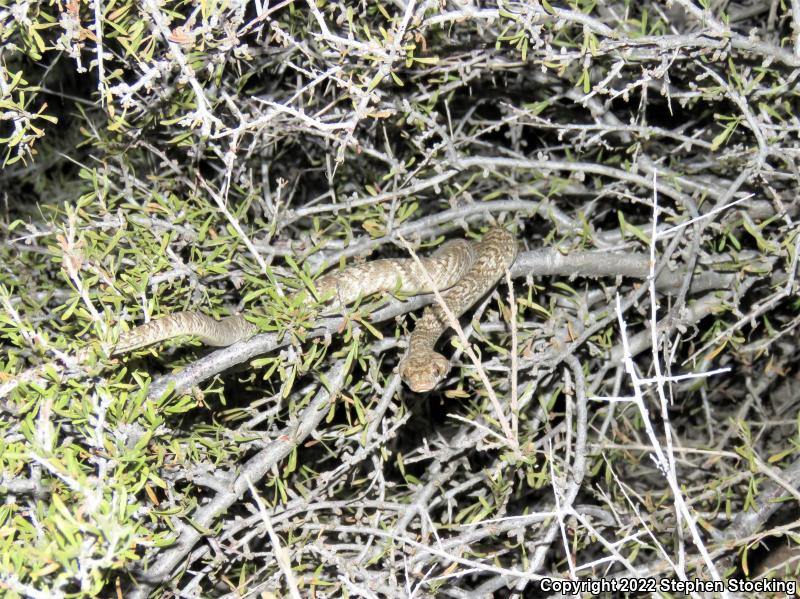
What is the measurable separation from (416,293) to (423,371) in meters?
0.28

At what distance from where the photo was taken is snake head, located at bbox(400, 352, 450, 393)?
2797mm

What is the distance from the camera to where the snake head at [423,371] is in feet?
9.18

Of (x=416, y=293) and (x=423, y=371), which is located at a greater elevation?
(x=416, y=293)

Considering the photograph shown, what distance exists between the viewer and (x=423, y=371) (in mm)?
2822

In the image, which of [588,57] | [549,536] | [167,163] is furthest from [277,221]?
[549,536]

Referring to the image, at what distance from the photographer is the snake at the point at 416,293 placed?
2551mm

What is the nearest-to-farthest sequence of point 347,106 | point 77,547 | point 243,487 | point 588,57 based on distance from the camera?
point 77,547 < point 243,487 < point 588,57 < point 347,106

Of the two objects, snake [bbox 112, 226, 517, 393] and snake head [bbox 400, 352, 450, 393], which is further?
snake head [bbox 400, 352, 450, 393]

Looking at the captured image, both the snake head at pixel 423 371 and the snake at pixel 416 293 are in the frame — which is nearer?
the snake at pixel 416 293

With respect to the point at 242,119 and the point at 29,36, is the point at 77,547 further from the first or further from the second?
the point at 29,36

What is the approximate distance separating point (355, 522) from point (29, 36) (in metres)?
2.00

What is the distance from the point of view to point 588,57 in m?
2.83

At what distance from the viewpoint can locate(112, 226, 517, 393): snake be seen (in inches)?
100

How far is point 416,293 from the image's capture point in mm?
2865
